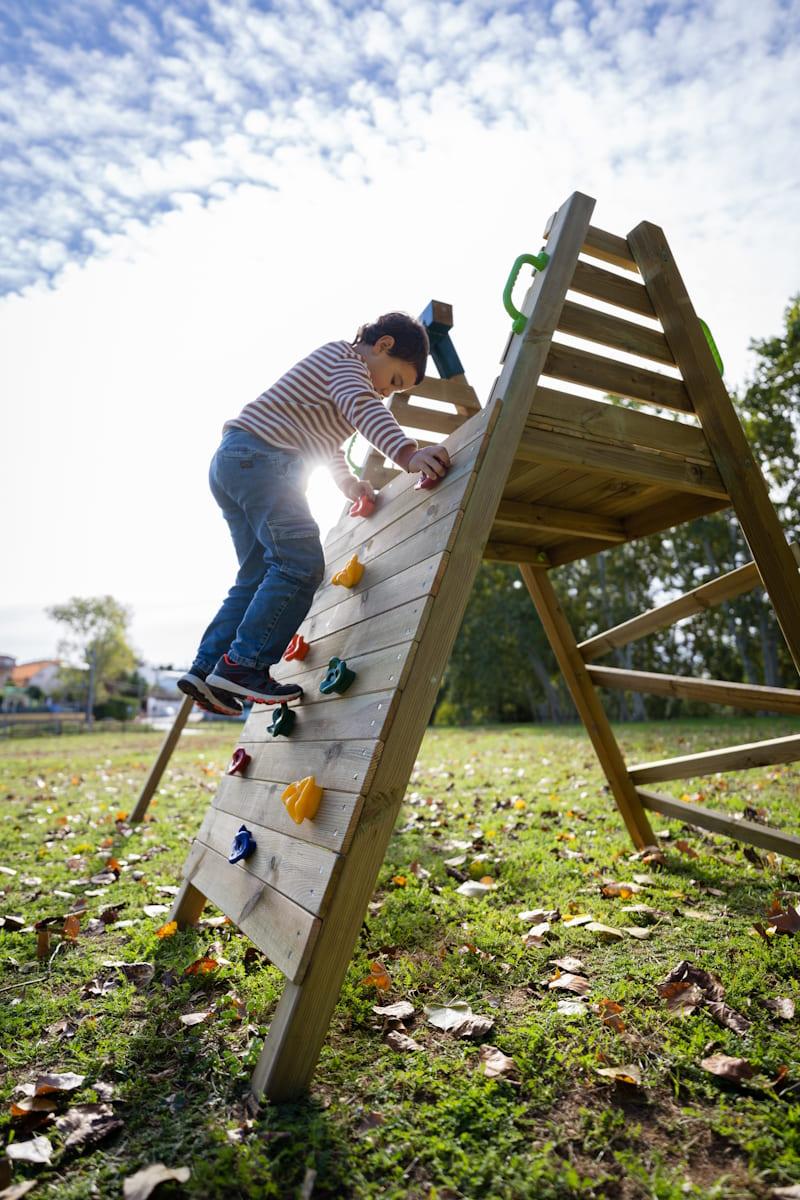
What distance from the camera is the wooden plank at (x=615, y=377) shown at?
246 cm

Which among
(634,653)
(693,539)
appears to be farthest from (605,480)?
(634,653)

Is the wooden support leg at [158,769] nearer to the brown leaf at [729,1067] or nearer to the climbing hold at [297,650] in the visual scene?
the climbing hold at [297,650]

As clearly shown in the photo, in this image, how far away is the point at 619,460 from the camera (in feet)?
8.16

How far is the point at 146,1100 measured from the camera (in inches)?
66.7

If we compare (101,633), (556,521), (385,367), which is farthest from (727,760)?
(101,633)

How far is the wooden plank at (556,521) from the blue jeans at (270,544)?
98 centimetres

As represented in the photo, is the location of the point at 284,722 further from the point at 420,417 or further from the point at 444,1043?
the point at 420,417

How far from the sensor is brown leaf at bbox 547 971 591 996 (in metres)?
2.13

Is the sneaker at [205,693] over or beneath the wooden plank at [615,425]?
beneath

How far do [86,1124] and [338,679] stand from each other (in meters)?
1.26

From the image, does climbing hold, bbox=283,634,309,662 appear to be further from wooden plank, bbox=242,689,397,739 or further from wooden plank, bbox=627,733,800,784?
wooden plank, bbox=627,733,800,784

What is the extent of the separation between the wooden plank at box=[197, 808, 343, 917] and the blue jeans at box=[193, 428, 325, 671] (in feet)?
2.15

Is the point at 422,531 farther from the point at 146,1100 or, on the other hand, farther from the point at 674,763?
the point at 674,763

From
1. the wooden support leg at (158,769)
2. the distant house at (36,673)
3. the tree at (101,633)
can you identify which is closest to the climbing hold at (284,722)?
the wooden support leg at (158,769)
